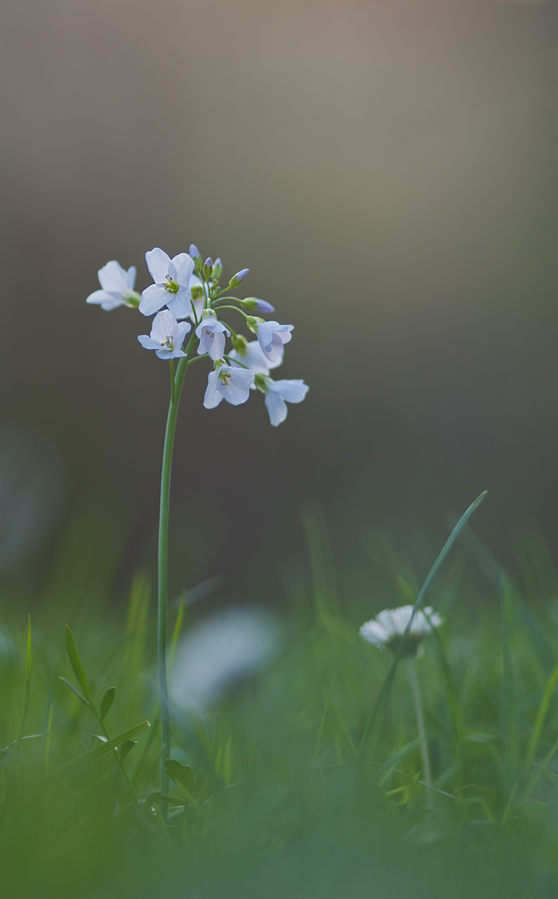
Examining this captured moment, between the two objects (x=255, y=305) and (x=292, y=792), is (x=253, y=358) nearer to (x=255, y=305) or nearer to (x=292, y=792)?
(x=255, y=305)

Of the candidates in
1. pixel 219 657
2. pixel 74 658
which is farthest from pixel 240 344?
pixel 219 657

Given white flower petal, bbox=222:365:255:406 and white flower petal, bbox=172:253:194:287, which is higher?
white flower petal, bbox=172:253:194:287

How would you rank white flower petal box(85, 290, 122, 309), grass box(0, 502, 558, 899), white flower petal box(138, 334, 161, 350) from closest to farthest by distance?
grass box(0, 502, 558, 899)
white flower petal box(138, 334, 161, 350)
white flower petal box(85, 290, 122, 309)

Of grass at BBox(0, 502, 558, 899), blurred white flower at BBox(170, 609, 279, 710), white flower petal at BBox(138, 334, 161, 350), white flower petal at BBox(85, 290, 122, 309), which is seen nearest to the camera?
grass at BBox(0, 502, 558, 899)

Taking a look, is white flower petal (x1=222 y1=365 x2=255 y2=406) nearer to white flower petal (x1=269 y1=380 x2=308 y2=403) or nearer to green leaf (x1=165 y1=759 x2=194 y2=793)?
white flower petal (x1=269 y1=380 x2=308 y2=403)

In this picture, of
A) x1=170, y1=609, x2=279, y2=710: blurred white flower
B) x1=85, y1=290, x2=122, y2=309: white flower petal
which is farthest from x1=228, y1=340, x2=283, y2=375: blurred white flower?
x1=170, y1=609, x2=279, y2=710: blurred white flower

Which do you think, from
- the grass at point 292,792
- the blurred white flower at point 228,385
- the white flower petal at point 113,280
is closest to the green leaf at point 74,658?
the grass at point 292,792
